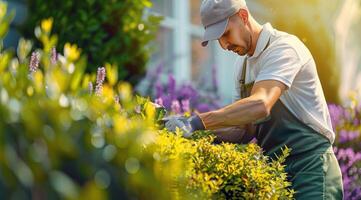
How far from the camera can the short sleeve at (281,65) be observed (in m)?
3.83

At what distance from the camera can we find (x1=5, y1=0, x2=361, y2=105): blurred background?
10.0 m

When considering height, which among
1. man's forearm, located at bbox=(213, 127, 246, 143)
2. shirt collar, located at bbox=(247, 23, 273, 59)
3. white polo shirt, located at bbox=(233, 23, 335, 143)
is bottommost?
man's forearm, located at bbox=(213, 127, 246, 143)

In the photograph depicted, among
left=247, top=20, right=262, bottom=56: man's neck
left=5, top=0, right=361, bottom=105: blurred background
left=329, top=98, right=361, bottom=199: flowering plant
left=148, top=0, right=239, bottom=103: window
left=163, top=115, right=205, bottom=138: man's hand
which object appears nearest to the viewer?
left=163, top=115, right=205, bottom=138: man's hand

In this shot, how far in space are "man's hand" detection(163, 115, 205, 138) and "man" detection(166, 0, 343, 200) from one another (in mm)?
285

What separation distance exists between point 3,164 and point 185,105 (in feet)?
12.7

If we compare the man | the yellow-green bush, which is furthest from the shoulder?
the yellow-green bush

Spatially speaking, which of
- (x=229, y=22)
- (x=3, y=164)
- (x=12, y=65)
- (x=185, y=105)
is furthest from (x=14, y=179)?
(x=185, y=105)

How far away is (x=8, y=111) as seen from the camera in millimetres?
2043

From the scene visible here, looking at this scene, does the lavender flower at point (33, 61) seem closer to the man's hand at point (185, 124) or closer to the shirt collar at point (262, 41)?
the man's hand at point (185, 124)

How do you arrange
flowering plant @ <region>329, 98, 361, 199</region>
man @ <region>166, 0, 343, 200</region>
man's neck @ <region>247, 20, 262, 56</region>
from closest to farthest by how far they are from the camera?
1. man @ <region>166, 0, 343, 200</region>
2. man's neck @ <region>247, 20, 262, 56</region>
3. flowering plant @ <region>329, 98, 361, 199</region>

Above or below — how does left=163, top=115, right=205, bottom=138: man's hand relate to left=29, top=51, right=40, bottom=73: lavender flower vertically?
below

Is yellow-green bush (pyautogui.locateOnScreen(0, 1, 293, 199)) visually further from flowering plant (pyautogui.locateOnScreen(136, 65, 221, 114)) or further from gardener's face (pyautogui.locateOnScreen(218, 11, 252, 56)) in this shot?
flowering plant (pyautogui.locateOnScreen(136, 65, 221, 114))

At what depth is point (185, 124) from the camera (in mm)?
3672

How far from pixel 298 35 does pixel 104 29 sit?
11.2 ft
